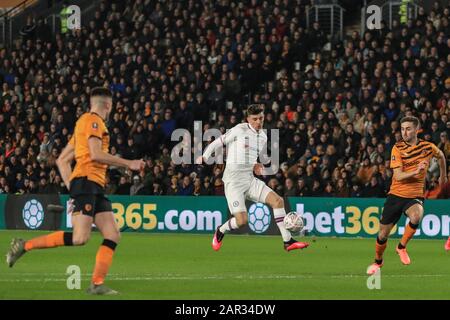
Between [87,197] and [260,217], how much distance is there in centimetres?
1420

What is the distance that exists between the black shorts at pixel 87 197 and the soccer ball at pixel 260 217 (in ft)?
45.8

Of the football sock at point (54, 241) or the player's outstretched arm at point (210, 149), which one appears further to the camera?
the player's outstretched arm at point (210, 149)

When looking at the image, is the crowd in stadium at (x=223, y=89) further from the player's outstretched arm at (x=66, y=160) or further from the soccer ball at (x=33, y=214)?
the player's outstretched arm at (x=66, y=160)

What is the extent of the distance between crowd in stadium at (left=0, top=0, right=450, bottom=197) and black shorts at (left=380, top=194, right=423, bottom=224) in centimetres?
877

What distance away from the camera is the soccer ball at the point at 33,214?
2747 cm

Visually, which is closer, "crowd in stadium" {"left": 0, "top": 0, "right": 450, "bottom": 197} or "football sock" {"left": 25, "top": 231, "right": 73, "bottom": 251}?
"football sock" {"left": 25, "top": 231, "right": 73, "bottom": 251}

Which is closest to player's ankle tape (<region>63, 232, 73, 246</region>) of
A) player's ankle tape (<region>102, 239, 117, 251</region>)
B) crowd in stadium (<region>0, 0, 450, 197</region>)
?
player's ankle tape (<region>102, 239, 117, 251</region>)

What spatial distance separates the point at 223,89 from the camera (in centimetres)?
2962

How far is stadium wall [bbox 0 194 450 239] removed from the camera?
24.2 meters

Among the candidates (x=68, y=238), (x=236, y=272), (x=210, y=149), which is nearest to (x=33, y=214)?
(x=210, y=149)

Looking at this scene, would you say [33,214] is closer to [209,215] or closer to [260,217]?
[209,215]

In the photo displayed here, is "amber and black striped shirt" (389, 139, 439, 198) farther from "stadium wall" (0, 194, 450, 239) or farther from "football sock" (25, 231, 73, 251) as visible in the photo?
"stadium wall" (0, 194, 450, 239)

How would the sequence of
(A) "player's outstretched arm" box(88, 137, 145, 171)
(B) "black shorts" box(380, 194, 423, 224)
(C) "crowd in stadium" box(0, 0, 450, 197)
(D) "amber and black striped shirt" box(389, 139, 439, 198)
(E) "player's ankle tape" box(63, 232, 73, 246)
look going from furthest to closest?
(C) "crowd in stadium" box(0, 0, 450, 197), (D) "amber and black striped shirt" box(389, 139, 439, 198), (B) "black shorts" box(380, 194, 423, 224), (E) "player's ankle tape" box(63, 232, 73, 246), (A) "player's outstretched arm" box(88, 137, 145, 171)

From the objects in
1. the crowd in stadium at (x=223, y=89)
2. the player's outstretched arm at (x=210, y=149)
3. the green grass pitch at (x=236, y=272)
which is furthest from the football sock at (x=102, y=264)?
the crowd in stadium at (x=223, y=89)
